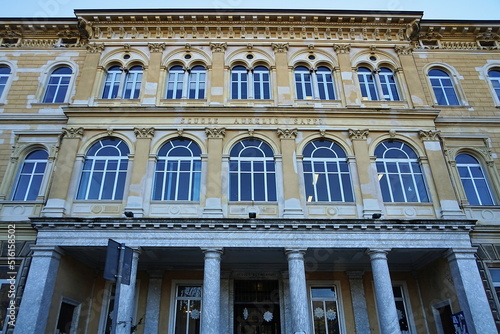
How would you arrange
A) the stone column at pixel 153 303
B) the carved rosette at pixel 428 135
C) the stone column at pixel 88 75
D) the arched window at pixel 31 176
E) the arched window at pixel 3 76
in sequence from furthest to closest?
1. the arched window at pixel 3 76
2. the stone column at pixel 88 75
3. the carved rosette at pixel 428 135
4. the arched window at pixel 31 176
5. the stone column at pixel 153 303

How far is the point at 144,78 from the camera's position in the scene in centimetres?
1756

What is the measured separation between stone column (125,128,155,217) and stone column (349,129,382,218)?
28.6 feet

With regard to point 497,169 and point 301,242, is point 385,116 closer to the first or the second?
point 497,169

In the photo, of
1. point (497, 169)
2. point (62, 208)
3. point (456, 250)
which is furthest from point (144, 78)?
point (497, 169)

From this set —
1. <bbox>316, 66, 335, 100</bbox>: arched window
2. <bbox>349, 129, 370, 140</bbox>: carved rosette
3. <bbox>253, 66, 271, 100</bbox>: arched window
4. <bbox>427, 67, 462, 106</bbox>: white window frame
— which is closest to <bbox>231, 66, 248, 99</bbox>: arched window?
<bbox>253, 66, 271, 100</bbox>: arched window

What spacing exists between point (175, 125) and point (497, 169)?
14.2 m

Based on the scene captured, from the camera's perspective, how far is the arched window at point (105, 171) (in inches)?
587

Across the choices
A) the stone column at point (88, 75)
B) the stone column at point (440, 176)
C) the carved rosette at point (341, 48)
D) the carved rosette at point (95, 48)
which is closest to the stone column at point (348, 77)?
the carved rosette at point (341, 48)

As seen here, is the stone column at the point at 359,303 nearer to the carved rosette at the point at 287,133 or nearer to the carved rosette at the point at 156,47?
the carved rosette at the point at 287,133

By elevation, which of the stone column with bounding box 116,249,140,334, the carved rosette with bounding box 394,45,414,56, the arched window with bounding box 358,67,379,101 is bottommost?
the stone column with bounding box 116,249,140,334

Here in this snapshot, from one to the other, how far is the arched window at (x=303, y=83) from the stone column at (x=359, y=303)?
8.27 meters

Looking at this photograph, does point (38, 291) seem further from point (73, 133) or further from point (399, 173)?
point (399, 173)

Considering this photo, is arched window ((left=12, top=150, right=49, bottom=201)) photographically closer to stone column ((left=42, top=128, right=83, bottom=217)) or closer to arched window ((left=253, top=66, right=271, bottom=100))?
stone column ((left=42, top=128, right=83, bottom=217))

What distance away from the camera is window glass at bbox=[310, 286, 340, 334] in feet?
49.9
